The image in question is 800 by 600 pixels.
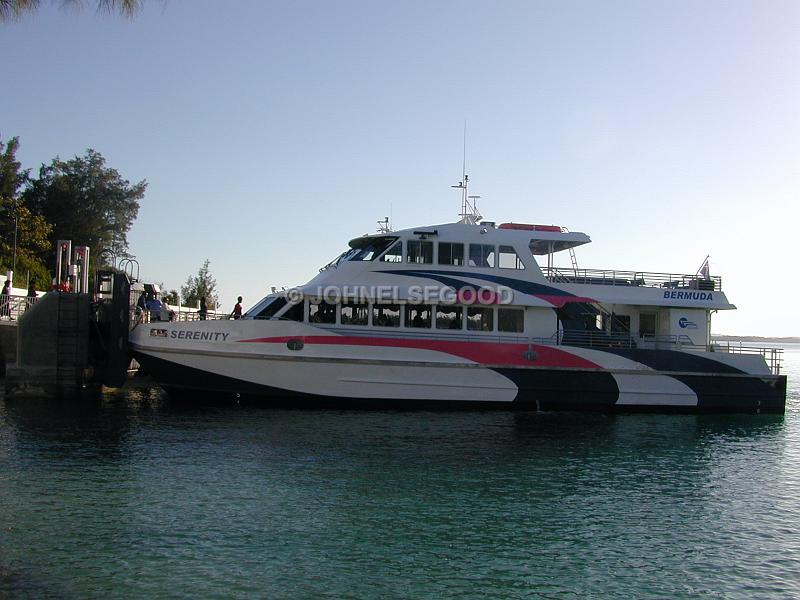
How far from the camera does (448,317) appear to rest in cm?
1897

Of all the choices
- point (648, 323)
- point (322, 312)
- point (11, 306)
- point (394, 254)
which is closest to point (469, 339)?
point (394, 254)

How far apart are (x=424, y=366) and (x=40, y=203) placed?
41699mm

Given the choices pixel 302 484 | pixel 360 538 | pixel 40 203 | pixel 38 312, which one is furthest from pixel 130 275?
pixel 40 203

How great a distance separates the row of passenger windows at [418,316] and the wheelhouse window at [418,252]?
116 cm

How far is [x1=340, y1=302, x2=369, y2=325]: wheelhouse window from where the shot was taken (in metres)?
18.4

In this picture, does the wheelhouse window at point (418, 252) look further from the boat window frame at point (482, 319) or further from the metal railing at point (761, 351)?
the metal railing at point (761, 351)

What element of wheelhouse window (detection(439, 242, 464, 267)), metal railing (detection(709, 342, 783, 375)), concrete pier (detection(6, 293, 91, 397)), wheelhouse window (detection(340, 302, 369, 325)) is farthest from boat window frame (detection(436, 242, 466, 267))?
concrete pier (detection(6, 293, 91, 397))

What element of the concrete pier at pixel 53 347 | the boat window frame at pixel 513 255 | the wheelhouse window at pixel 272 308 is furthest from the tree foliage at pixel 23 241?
the boat window frame at pixel 513 255

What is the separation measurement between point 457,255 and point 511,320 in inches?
87.3

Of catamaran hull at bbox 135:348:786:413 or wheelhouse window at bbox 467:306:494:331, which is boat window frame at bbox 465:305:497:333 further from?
catamaran hull at bbox 135:348:786:413

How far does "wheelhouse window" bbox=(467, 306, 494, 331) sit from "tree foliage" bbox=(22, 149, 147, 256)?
37.6 m

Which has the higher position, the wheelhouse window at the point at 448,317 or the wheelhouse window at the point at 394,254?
the wheelhouse window at the point at 394,254

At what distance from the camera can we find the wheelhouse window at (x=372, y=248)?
18.9 m

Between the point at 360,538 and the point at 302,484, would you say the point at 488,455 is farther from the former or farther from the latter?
the point at 360,538
